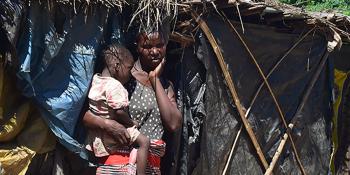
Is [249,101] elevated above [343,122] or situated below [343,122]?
above

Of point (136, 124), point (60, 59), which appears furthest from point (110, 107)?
point (60, 59)

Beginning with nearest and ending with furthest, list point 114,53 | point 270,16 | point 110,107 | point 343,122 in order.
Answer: point 110,107 → point 114,53 → point 270,16 → point 343,122

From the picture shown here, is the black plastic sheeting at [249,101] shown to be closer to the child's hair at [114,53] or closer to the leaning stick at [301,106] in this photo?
the leaning stick at [301,106]

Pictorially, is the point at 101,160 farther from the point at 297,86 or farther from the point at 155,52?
the point at 297,86

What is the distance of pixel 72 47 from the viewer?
4.36 meters

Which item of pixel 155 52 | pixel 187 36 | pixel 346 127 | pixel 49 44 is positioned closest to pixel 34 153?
pixel 49 44

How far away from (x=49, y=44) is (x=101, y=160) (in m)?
0.96

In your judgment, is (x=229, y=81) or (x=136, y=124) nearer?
(x=136, y=124)

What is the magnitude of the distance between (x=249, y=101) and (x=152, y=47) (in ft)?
4.52

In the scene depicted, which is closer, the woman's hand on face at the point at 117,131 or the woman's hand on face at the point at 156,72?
the woman's hand on face at the point at 117,131

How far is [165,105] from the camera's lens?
4445mm

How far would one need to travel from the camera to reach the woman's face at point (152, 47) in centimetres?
455

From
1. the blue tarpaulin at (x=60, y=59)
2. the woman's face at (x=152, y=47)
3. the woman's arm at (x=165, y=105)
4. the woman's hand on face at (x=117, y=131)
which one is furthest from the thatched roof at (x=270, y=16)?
the woman's hand on face at (x=117, y=131)

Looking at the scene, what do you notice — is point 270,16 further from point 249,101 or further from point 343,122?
point 343,122
